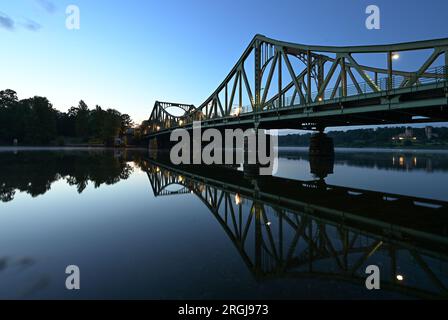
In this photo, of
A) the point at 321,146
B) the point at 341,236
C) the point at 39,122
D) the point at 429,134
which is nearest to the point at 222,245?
the point at 341,236

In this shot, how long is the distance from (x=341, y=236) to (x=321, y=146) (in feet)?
116

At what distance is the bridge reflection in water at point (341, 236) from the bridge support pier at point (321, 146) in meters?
27.9

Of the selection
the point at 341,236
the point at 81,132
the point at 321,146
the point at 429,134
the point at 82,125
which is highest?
the point at 82,125

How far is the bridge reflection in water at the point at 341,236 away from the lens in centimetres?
504

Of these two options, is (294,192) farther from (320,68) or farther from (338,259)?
(320,68)

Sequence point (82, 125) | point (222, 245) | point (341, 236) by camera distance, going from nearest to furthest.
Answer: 1. point (222, 245)
2. point (341, 236)
3. point (82, 125)

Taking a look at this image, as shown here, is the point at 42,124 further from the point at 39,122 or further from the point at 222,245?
the point at 222,245

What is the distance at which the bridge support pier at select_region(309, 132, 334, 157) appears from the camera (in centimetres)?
4009

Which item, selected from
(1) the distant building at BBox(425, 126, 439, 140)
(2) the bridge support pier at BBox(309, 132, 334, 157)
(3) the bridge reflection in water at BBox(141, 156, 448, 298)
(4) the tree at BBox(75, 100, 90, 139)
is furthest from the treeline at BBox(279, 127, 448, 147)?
(3) the bridge reflection in water at BBox(141, 156, 448, 298)

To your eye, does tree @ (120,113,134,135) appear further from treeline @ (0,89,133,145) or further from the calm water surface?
the calm water surface

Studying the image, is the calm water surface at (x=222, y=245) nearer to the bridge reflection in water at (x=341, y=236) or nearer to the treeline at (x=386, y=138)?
the bridge reflection in water at (x=341, y=236)

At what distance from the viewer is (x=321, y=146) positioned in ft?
131

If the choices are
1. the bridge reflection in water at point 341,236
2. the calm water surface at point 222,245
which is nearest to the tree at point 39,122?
the calm water surface at point 222,245
